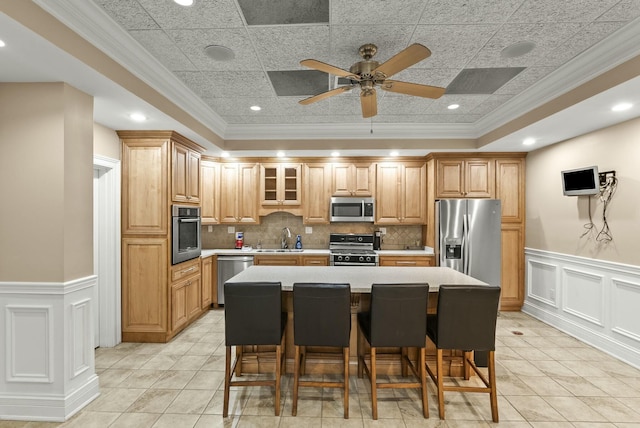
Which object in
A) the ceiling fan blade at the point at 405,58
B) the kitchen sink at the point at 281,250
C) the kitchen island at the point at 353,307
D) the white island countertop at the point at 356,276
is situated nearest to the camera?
the ceiling fan blade at the point at 405,58

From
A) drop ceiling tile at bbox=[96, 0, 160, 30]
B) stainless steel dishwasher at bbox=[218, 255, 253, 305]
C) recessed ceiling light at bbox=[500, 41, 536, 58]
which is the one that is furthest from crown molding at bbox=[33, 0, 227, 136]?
recessed ceiling light at bbox=[500, 41, 536, 58]

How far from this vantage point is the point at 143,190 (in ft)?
11.7

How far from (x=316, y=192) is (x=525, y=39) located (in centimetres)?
341

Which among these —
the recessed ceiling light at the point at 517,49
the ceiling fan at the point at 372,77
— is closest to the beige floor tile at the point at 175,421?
the ceiling fan at the point at 372,77

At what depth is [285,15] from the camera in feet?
6.68

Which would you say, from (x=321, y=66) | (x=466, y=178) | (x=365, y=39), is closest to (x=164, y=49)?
(x=321, y=66)

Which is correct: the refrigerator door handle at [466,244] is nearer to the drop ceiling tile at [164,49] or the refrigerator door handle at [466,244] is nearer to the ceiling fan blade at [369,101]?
the ceiling fan blade at [369,101]

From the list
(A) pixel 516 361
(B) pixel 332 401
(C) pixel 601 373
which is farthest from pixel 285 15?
(C) pixel 601 373

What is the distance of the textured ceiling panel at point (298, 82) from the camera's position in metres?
2.86

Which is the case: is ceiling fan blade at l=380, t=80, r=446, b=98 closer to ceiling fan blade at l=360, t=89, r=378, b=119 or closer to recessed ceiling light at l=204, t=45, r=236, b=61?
ceiling fan blade at l=360, t=89, r=378, b=119

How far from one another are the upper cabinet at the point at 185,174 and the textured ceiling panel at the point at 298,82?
1502 mm

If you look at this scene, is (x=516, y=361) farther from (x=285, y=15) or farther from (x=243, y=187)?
(x=243, y=187)

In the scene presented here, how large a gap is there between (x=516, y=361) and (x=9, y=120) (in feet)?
16.0

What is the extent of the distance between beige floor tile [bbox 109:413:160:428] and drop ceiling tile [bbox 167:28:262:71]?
278cm
